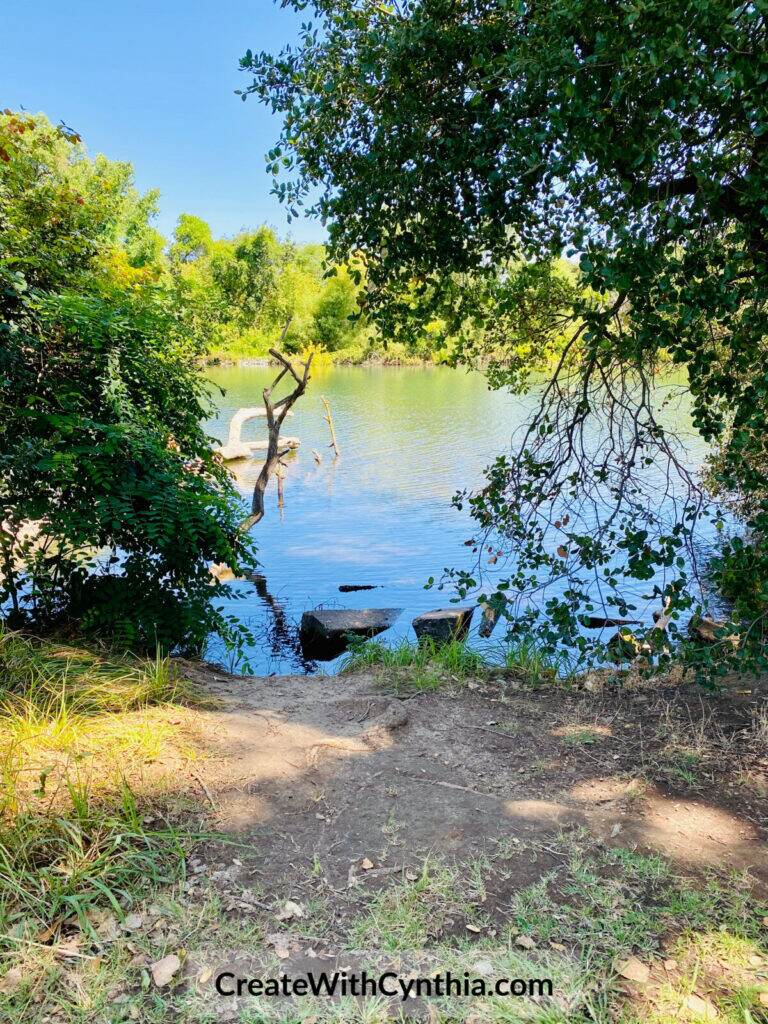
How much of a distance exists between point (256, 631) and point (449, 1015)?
6.87m

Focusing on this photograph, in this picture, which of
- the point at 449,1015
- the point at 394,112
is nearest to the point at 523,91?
the point at 394,112

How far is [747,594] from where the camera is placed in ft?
11.2

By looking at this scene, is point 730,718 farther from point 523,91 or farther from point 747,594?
point 523,91

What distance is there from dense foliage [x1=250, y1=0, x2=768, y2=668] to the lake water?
36.3 inches

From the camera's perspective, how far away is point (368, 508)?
14.3 meters

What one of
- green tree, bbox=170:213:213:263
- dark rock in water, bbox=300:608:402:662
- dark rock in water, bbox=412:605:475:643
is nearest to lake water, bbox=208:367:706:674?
dark rock in water, bbox=300:608:402:662

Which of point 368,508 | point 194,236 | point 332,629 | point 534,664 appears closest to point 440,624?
point 332,629

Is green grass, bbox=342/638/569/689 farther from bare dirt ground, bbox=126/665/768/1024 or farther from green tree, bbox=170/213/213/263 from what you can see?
green tree, bbox=170/213/213/263

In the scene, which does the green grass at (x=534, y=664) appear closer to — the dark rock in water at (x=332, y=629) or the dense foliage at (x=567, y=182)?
the dense foliage at (x=567, y=182)

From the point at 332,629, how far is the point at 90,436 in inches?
162

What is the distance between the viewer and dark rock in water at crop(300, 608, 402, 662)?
789cm

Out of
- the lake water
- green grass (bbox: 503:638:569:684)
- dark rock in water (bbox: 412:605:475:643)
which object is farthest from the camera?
the lake water

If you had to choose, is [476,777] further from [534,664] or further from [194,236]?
[194,236]

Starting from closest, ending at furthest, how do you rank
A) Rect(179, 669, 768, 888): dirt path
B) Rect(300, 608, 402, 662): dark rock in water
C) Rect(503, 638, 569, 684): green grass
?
Rect(179, 669, 768, 888): dirt path, Rect(503, 638, 569, 684): green grass, Rect(300, 608, 402, 662): dark rock in water
